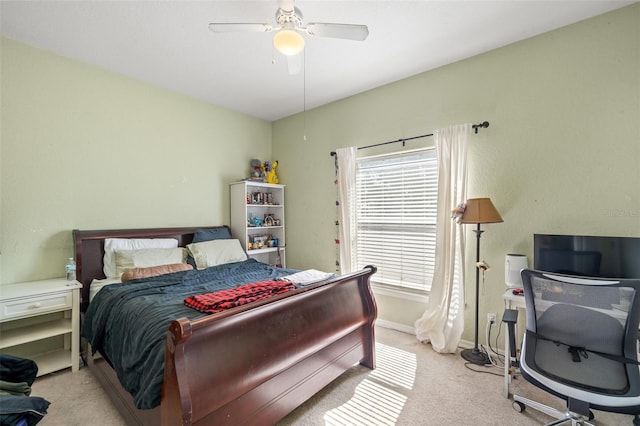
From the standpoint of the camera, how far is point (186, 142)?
3584mm

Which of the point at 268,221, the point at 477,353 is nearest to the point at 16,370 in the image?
the point at 268,221

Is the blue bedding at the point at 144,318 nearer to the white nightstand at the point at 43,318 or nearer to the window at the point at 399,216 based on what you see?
the white nightstand at the point at 43,318

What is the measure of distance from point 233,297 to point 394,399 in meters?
1.33

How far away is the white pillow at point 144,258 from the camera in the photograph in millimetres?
2746

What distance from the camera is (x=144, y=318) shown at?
171cm

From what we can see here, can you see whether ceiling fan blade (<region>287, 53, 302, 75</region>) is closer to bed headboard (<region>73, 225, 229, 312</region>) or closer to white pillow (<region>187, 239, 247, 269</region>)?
white pillow (<region>187, 239, 247, 269</region>)

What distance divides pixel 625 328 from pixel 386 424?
138 centimetres

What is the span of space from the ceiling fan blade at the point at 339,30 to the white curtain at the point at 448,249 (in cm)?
139

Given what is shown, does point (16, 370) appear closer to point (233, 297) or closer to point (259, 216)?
point (233, 297)

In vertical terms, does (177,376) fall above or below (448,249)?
below

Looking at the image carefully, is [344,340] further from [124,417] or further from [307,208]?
[307,208]

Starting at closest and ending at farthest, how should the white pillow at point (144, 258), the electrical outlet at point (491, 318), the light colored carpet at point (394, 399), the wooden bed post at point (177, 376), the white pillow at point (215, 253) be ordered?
the wooden bed post at point (177, 376), the light colored carpet at point (394, 399), the electrical outlet at point (491, 318), the white pillow at point (144, 258), the white pillow at point (215, 253)

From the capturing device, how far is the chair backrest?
4.59 ft

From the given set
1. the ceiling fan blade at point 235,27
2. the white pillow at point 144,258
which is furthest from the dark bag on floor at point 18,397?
the ceiling fan blade at point 235,27
